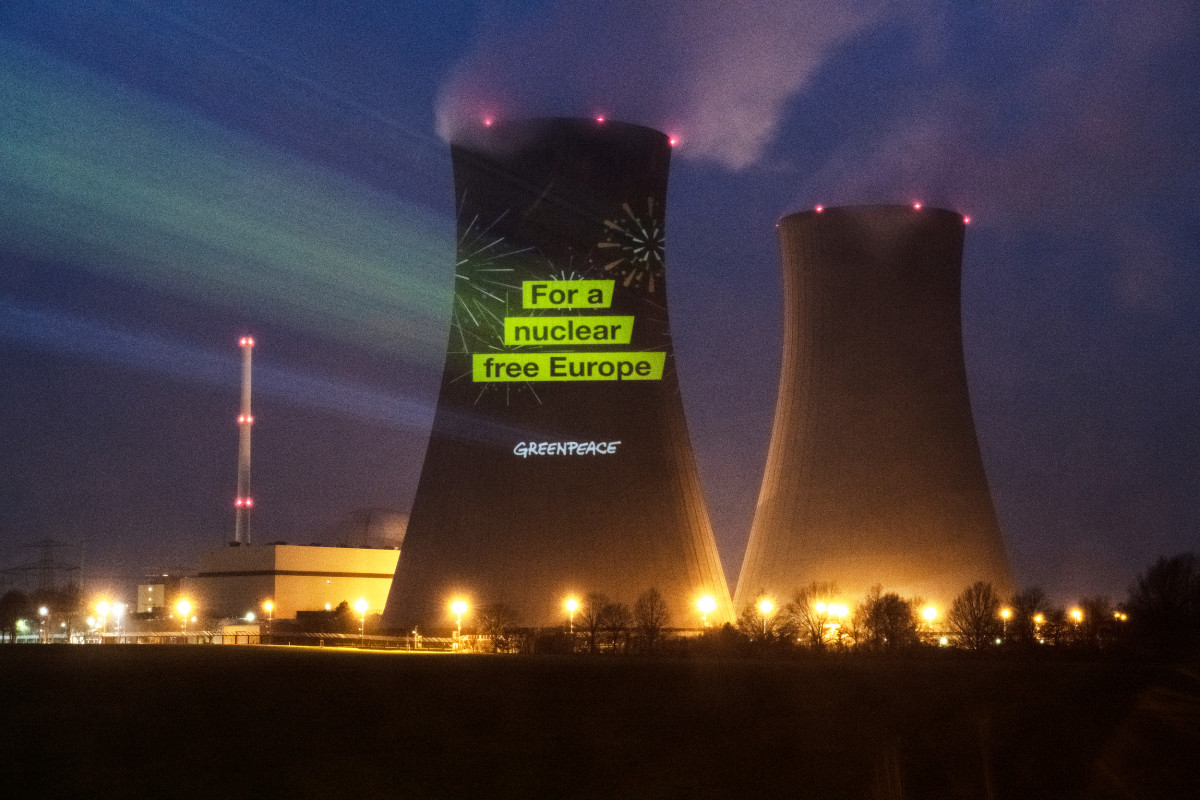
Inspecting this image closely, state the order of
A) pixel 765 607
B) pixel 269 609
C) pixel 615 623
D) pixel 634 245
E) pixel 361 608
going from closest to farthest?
pixel 615 623 < pixel 634 245 < pixel 765 607 < pixel 361 608 < pixel 269 609

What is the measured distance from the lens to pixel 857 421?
35750 millimetres

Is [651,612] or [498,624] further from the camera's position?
[651,612]

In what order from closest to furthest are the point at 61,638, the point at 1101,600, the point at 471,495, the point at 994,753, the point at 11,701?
the point at 994,753 < the point at 11,701 < the point at 471,495 < the point at 1101,600 < the point at 61,638

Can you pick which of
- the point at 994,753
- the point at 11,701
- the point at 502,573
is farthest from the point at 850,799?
the point at 502,573

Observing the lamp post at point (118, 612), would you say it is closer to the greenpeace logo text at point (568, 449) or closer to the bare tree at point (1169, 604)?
the greenpeace logo text at point (568, 449)

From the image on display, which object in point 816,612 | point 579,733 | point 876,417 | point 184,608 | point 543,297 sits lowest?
point 579,733

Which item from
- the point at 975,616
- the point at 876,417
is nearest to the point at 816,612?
the point at 975,616

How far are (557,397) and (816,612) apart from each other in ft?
23.7

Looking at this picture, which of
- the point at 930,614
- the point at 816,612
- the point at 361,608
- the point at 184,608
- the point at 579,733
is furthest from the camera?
the point at 184,608

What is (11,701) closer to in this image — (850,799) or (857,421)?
(850,799)

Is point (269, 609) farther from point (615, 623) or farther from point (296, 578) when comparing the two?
point (615, 623)

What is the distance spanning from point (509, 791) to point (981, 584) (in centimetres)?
2072

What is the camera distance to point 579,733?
2086 cm

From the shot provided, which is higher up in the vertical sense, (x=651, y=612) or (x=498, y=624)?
(x=651, y=612)
